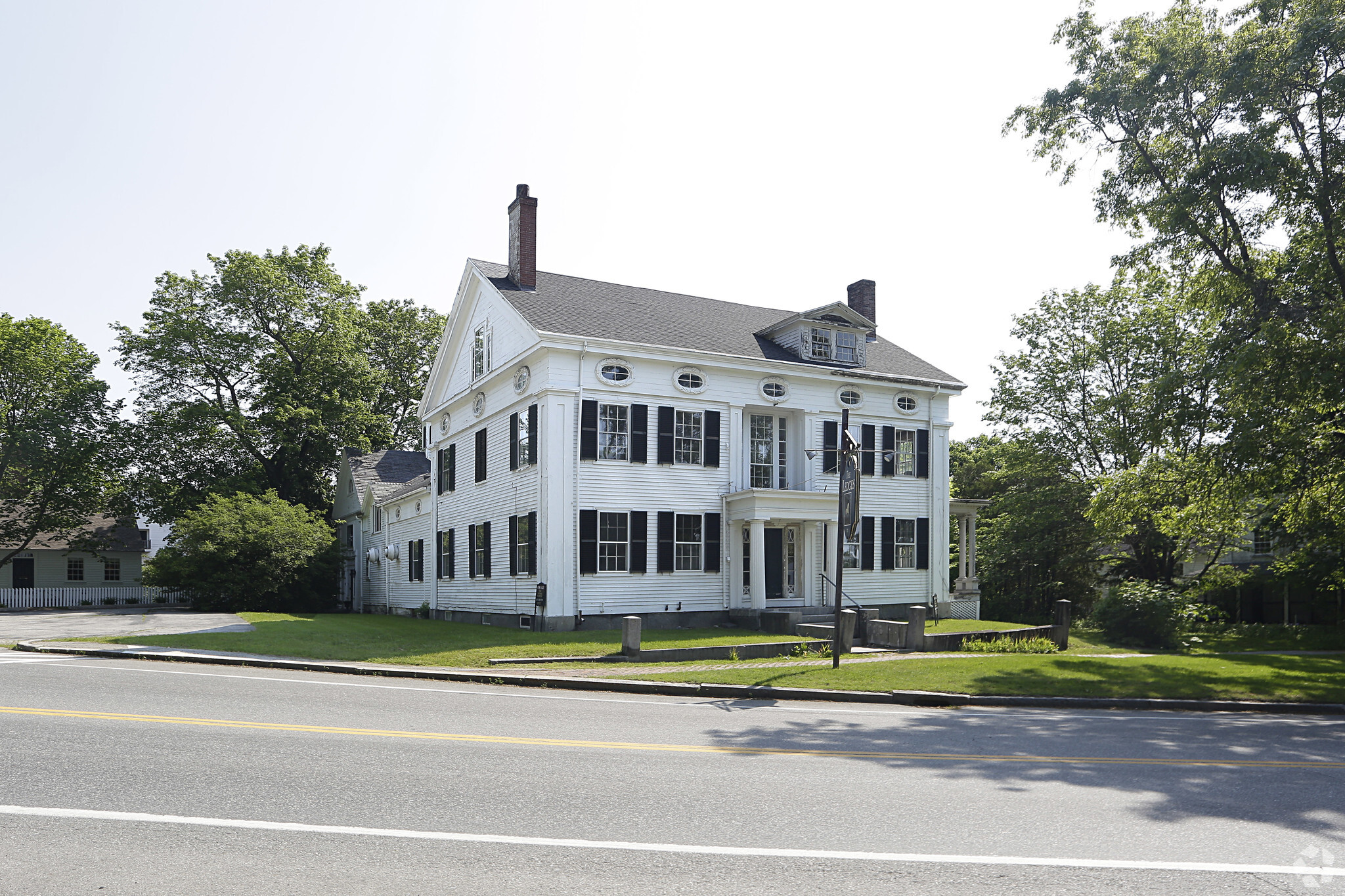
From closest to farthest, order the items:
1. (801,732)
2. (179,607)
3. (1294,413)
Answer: (801,732)
(1294,413)
(179,607)

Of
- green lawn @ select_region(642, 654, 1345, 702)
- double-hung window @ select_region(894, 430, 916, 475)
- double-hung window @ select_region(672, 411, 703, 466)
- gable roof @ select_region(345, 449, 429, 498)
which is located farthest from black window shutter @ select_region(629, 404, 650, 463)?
gable roof @ select_region(345, 449, 429, 498)

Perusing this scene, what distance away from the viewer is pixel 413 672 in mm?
14961

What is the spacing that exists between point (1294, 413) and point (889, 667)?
8322 millimetres

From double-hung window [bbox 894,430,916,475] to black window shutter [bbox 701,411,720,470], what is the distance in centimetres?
638

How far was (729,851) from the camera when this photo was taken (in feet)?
17.2

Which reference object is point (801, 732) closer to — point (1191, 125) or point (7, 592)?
point (1191, 125)

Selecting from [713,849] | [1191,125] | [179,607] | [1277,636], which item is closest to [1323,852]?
[713,849]

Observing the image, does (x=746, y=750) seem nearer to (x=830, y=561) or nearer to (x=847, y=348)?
(x=830, y=561)

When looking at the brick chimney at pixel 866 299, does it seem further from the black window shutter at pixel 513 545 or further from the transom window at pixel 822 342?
the black window shutter at pixel 513 545

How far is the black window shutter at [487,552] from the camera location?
90.2 ft

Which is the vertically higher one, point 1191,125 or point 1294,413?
point 1191,125

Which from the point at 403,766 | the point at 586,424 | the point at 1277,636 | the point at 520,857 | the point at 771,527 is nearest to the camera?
the point at 520,857

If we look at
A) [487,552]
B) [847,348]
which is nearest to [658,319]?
[847,348]

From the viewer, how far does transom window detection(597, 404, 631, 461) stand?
958 inches
